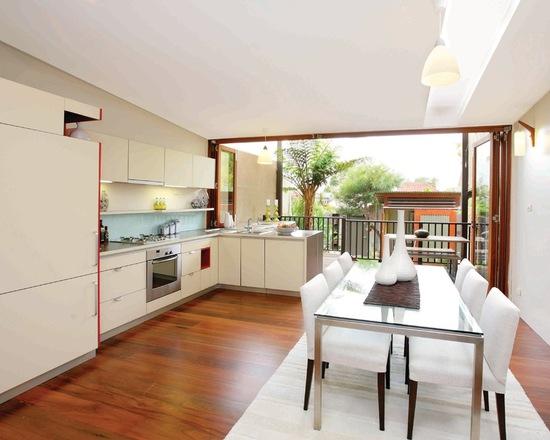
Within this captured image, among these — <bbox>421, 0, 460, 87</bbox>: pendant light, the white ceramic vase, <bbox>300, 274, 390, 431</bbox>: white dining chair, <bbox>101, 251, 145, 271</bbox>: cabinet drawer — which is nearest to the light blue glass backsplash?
<bbox>101, 251, 145, 271</bbox>: cabinet drawer

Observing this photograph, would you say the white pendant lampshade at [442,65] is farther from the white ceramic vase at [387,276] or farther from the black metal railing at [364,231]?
the black metal railing at [364,231]

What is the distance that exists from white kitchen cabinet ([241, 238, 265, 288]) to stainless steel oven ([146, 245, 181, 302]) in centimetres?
108

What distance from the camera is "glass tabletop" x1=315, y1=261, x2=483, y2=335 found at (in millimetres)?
1812

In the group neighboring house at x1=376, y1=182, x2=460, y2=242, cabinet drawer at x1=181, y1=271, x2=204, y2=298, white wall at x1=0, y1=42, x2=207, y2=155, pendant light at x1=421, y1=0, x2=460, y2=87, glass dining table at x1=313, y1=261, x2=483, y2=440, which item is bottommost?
cabinet drawer at x1=181, y1=271, x2=204, y2=298

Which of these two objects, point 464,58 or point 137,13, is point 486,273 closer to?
point 464,58

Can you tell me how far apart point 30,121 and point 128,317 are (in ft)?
6.56

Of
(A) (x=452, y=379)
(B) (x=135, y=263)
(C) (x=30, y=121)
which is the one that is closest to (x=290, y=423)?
(A) (x=452, y=379)

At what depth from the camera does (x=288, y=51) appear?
2842 mm

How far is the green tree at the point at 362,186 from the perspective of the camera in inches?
297

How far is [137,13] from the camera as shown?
2389 millimetres

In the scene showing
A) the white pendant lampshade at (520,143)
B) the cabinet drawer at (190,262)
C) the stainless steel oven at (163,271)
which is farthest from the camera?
the cabinet drawer at (190,262)

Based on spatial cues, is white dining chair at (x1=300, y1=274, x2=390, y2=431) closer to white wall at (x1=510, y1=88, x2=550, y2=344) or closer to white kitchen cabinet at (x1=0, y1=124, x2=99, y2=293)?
white kitchen cabinet at (x1=0, y1=124, x2=99, y2=293)

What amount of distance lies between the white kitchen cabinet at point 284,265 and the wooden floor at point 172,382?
2.96 feet

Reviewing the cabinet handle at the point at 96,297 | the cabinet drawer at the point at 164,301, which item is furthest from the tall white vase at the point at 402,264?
the cabinet drawer at the point at 164,301
